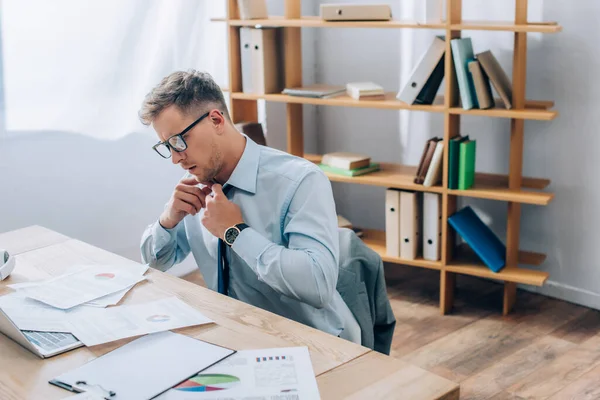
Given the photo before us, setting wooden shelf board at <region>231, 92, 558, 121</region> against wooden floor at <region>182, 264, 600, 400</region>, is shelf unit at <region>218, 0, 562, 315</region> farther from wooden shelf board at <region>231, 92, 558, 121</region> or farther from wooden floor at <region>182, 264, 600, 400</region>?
wooden floor at <region>182, 264, 600, 400</region>

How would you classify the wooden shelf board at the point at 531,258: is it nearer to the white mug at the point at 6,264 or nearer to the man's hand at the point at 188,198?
the man's hand at the point at 188,198

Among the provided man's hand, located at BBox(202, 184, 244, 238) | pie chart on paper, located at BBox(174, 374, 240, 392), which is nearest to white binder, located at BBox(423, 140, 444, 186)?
man's hand, located at BBox(202, 184, 244, 238)

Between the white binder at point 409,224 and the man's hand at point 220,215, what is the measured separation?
176 centimetres

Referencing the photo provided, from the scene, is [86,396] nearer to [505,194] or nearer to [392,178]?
[505,194]

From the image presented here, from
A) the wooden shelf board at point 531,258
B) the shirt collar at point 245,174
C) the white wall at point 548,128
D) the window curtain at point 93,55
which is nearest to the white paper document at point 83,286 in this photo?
the shirt collar at point 245,174

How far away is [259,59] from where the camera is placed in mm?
3828

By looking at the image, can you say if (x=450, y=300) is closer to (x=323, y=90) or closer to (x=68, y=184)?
(x=323, y=90)

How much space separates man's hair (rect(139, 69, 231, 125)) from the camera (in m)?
1.99

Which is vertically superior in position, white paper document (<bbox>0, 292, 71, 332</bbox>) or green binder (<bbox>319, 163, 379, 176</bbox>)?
white paper document (<bbox>0, 292, 71, 332</bbox>)

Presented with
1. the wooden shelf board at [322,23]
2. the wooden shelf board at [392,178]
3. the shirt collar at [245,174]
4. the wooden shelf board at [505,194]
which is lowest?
the wooden shelf board at [505,194]

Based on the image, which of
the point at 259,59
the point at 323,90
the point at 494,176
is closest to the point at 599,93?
the point at 494,176

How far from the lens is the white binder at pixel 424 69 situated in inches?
135

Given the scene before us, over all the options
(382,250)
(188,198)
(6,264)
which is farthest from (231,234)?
(382,250)

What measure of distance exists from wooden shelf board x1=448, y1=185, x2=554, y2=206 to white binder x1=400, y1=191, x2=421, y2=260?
0.21 meters
